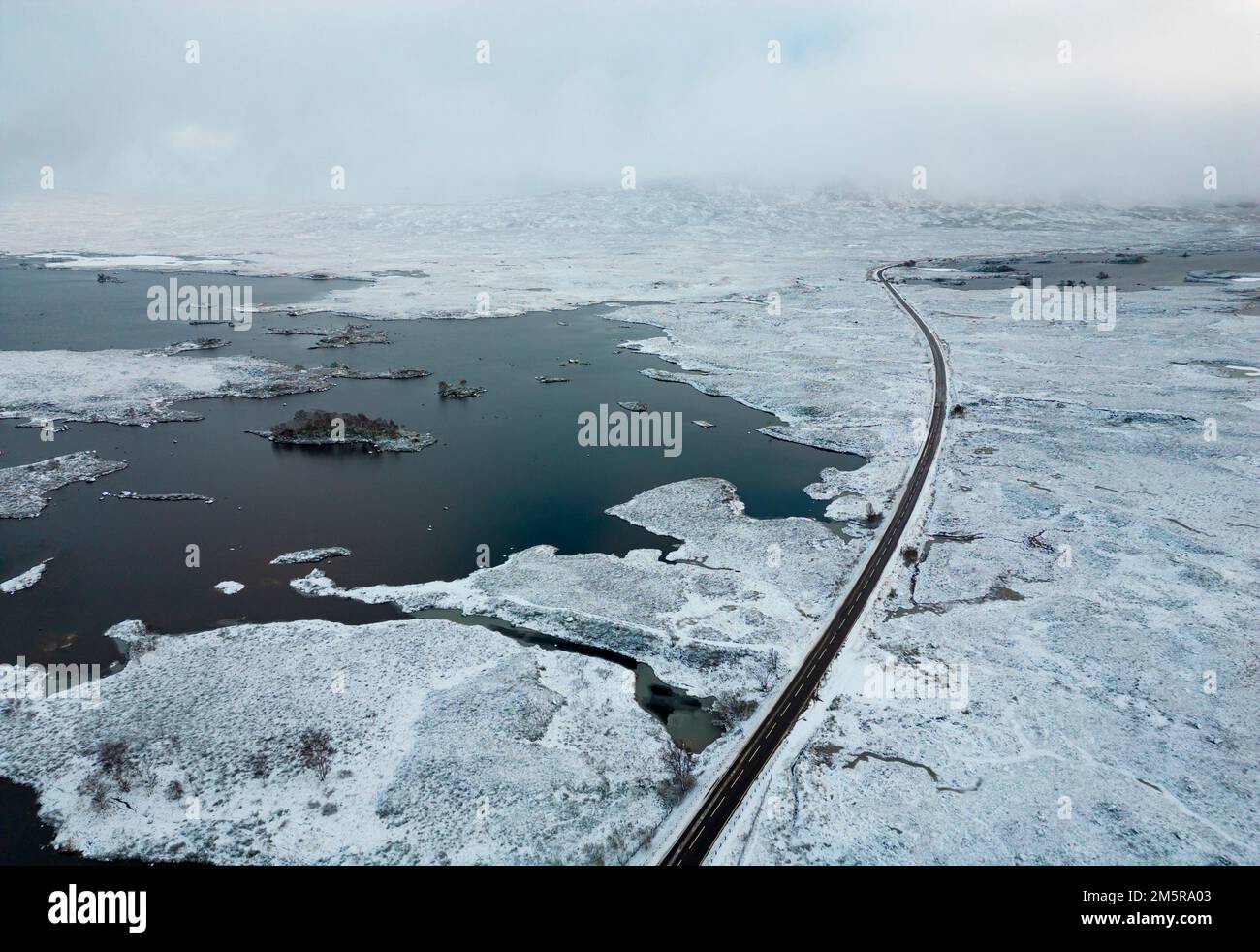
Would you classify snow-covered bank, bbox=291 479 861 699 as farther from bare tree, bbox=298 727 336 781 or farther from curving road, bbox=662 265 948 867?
bare tree, bbox=298 727 336 781

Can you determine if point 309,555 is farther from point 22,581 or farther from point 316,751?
point 316,751

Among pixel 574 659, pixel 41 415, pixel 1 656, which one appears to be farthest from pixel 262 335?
pixel 574 659

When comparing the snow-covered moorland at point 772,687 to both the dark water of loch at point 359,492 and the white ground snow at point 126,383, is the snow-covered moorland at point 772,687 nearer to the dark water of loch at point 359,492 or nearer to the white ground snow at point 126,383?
the dark water of loch at point 359,492

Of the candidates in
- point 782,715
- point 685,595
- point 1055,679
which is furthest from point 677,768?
point 1055,679

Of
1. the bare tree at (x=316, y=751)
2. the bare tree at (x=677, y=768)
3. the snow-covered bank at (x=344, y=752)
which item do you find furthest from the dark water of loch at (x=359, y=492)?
the bare tree at (x=316, y=751)

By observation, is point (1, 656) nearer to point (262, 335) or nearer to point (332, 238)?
point (262, 335)
